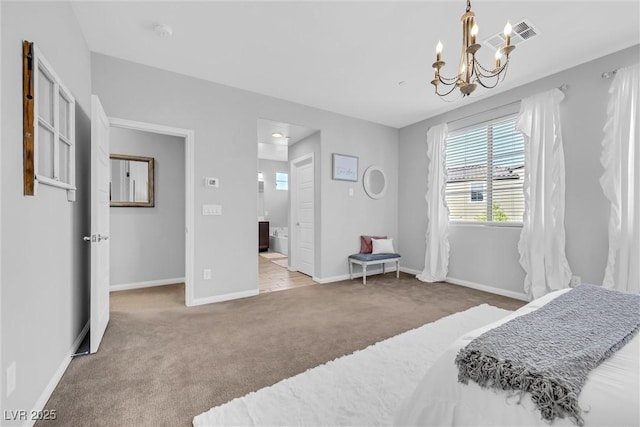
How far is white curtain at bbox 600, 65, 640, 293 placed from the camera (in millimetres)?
2652

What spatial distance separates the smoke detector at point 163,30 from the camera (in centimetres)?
243

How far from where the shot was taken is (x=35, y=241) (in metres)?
1.52

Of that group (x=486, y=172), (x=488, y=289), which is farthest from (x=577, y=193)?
(x=488, y=289)

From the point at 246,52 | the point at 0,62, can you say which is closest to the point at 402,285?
the point at 246,52

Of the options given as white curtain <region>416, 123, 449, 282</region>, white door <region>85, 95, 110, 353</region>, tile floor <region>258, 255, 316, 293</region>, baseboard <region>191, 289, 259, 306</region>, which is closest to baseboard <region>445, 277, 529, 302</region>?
white curtain <region>416, 123, 449, 282</region>

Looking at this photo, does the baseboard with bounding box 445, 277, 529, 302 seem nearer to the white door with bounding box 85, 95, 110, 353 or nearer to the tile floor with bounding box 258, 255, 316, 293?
the tile floor with bounding box 258, 255, 316, 293

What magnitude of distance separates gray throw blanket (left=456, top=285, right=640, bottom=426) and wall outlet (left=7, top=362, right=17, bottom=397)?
1888mm

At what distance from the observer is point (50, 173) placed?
1.75 m

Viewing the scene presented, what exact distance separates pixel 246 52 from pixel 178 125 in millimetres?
1147

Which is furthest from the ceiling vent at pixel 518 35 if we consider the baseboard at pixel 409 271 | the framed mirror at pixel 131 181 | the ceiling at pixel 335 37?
the framed mirror at pixel 131 181

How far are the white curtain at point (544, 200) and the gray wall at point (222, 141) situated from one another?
2.52 metres

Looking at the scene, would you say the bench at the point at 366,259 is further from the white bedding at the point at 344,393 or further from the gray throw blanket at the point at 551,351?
the gray throw blanket at the point at 551,351

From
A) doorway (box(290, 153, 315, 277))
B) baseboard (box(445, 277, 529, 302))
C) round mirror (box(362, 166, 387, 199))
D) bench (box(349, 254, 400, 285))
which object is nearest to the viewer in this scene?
baseboard (box(445, 277, 529, 302))

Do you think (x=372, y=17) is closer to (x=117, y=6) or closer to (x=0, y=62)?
(x=117, y=6)
